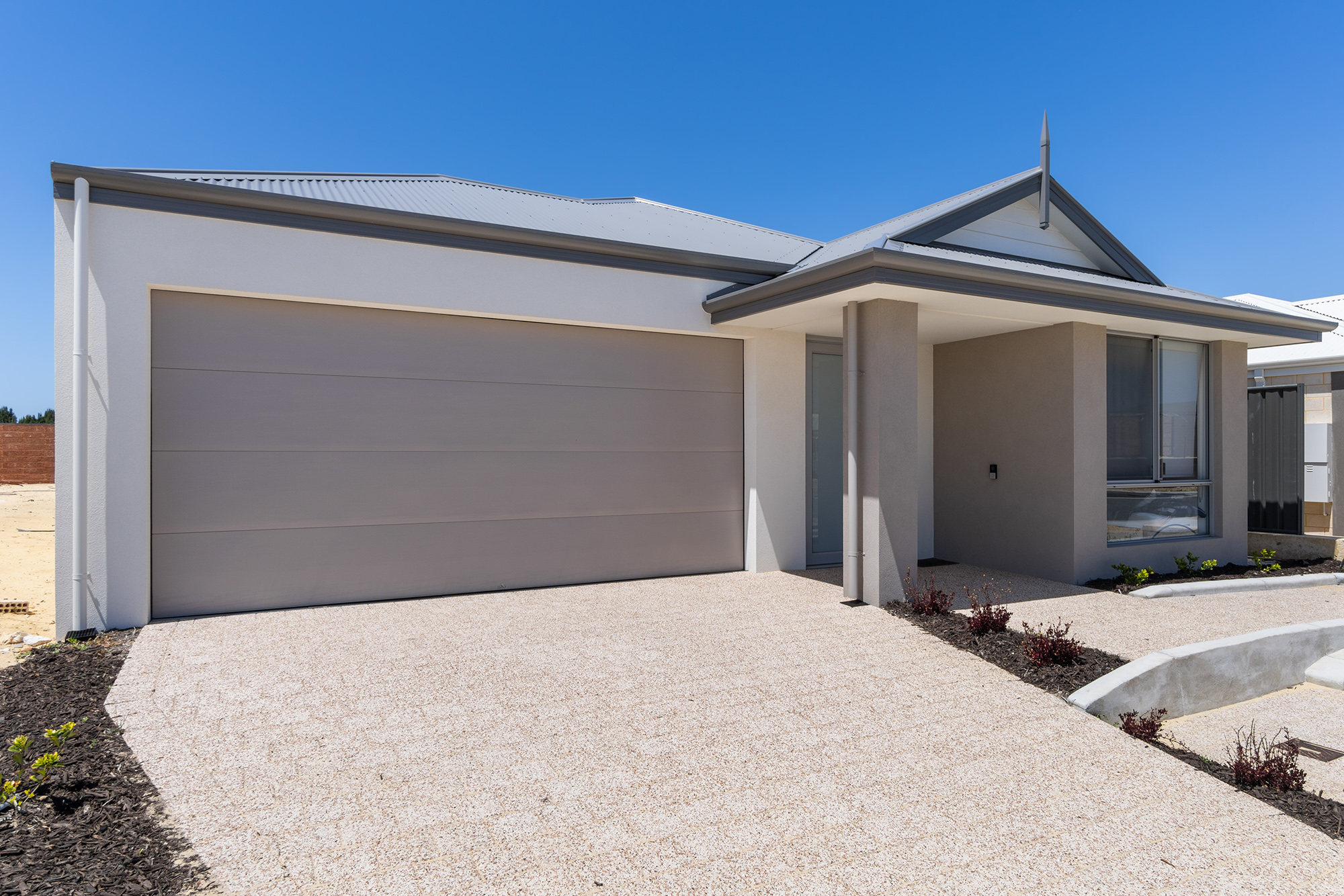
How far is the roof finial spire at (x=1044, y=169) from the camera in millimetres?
9000

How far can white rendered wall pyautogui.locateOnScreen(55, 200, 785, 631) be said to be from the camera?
6.24 m

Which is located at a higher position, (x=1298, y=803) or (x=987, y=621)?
(x=987, y=621)

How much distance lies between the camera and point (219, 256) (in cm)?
669

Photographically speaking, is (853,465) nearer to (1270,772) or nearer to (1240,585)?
(1270,772)

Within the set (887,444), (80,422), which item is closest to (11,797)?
(80,422)

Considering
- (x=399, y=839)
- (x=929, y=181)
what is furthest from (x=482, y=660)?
(x=929, y=181)

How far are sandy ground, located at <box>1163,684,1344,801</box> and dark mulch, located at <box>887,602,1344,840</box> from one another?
1.29ft

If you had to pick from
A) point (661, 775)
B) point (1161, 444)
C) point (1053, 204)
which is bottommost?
point (661, 775)

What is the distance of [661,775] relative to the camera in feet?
12.5

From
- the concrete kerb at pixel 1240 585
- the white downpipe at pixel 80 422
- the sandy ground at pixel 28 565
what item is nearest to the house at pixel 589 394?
the white downpipe at pixel 80 422

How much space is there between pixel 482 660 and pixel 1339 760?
5770 mm

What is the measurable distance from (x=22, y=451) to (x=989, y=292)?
3037cm

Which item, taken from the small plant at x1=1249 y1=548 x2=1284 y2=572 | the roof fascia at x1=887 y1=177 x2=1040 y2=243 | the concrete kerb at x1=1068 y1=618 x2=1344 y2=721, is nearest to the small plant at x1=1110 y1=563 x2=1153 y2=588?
the concrete kerb at x1=1068 y1=618 x2=1344 y2=721

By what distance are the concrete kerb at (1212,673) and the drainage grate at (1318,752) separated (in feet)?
2.07
